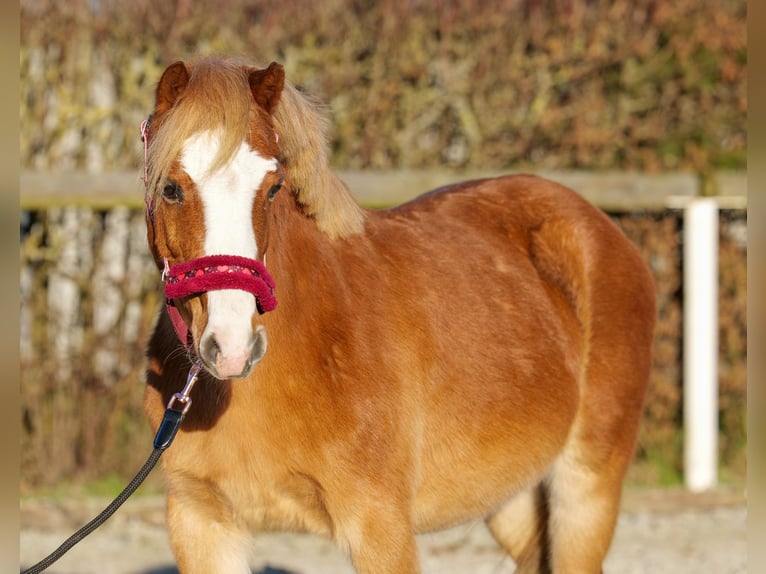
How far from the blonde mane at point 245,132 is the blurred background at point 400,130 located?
129 inches

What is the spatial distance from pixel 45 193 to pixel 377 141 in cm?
213

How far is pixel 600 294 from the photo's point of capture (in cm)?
414

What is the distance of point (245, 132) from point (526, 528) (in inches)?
89.9

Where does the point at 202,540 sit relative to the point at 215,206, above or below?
below

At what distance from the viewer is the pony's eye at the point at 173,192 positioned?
2629 mm

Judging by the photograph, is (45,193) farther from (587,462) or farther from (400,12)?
(587,462)

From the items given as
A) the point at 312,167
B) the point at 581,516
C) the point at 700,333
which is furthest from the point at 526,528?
the point at 700,333

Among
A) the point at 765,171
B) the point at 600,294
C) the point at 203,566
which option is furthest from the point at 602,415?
the point at 765,171

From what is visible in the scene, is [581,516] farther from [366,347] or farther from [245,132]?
[245,132]

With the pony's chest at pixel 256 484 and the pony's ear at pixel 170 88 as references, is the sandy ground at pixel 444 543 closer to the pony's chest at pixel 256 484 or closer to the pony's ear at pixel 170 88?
the pony's chest at pixel 256 484

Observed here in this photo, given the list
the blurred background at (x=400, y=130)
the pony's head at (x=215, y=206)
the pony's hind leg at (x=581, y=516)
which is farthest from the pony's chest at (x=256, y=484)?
the blurred background at (x=400, y=130)

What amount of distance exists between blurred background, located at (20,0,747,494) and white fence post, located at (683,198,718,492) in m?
0.19

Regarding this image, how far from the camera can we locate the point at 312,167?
307 centimetres

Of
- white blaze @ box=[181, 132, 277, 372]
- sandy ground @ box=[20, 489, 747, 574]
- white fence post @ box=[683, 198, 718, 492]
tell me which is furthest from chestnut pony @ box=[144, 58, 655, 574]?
white fence post @ box=[683, 198, 718, 492]
